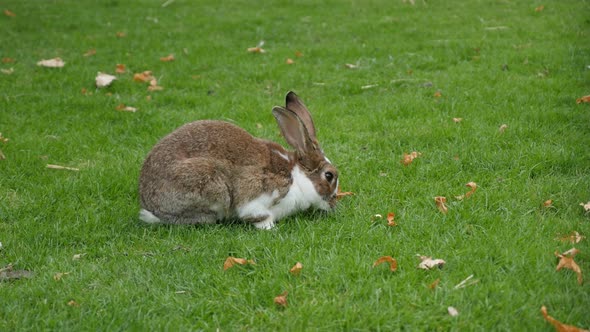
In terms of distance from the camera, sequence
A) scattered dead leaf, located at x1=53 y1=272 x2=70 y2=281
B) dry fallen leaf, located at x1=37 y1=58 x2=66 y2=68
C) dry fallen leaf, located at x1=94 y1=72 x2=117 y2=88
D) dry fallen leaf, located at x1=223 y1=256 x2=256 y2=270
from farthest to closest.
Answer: dry fallen leaf, located at x1=37 y1=58 x2=66 y2=68
dry fallen leaf, located at x1=94 y1=72 x2=117 y2=88
dry fallen leaf, located at x1=223 y1=256 x2=256 y2=270
scattered dead leaf, located at x1=53 y1=272 x2=70 y2=281

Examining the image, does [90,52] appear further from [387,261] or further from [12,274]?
[387,261]

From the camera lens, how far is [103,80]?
9.43m

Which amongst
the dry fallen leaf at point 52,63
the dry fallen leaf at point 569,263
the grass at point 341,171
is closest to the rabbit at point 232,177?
the grass at point 341,171

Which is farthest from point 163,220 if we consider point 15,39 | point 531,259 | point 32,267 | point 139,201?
point 15,39

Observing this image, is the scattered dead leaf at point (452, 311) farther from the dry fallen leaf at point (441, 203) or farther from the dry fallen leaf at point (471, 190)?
the dry fallen leaf at point (471, 190)

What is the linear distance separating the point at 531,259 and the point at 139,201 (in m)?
3.24

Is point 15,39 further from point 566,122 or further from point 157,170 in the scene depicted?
point 566,122

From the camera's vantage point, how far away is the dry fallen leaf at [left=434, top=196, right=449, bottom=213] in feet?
18.0

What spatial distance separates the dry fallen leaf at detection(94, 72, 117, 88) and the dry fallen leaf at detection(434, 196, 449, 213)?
553 centimetres

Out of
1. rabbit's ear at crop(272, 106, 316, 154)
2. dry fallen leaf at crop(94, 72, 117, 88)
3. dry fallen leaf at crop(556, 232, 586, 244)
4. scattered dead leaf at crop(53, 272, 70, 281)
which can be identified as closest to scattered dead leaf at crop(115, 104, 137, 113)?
dry fallen leaf at crop(94, 72, 117, 88)

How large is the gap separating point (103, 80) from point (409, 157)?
490cm

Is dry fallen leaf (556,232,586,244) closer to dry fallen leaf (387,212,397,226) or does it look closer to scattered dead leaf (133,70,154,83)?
dry fallen leaf (387,212,397,226)

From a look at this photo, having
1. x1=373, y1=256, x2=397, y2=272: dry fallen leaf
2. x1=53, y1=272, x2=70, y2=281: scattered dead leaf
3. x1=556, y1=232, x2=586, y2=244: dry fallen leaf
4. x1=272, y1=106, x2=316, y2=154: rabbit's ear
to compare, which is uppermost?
x1=272, y1=106, x2=316, y2=154: rabbit's ear

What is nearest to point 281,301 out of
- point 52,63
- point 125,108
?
point 125,108
